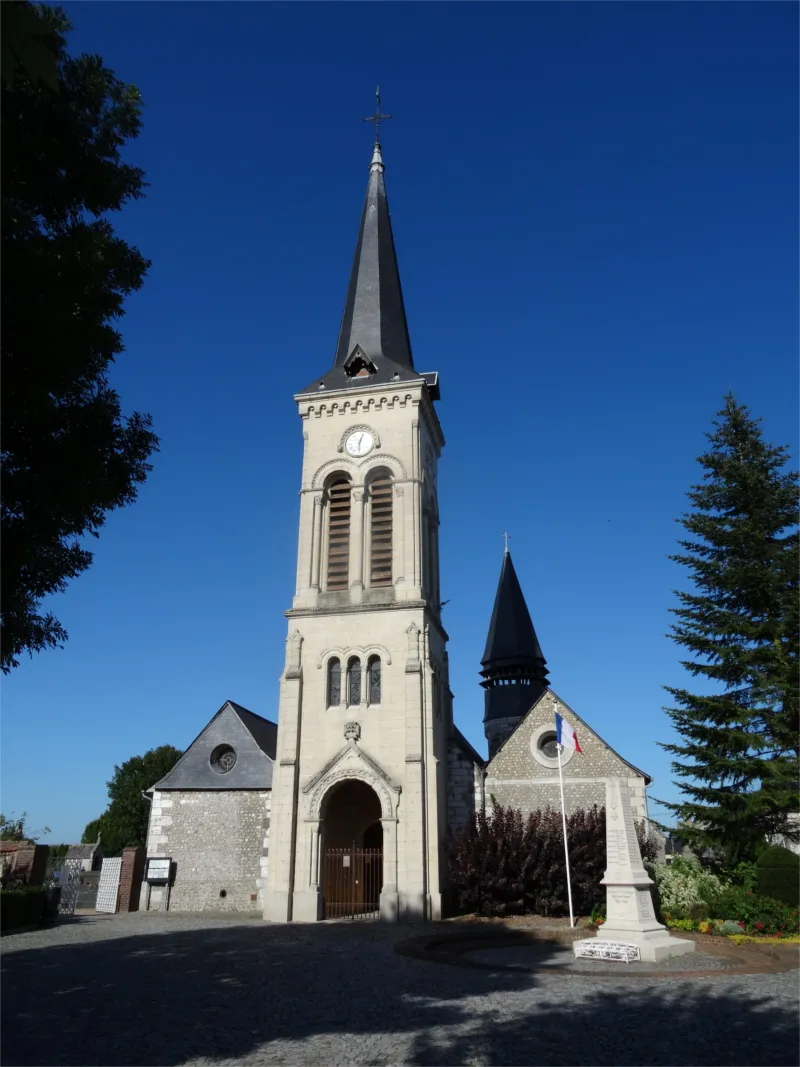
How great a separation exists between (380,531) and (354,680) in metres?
4.72

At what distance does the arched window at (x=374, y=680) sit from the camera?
21.6 meters

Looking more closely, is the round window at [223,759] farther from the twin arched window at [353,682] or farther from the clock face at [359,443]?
the clock face at [359,443]

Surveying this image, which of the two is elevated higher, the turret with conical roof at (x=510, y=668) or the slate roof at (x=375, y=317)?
the slate roof at (x=375, y=317)

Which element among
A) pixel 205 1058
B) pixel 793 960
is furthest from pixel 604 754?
pixel 205 1058

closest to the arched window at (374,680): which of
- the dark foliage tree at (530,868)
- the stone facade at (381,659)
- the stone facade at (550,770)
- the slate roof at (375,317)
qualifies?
the stone facade at (381,659)

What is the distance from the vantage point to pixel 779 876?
16391 mm

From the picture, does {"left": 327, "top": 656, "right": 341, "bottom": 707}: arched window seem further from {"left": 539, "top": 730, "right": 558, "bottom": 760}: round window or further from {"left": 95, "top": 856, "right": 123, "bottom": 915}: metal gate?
{"left": 95, "top": 856, "right": 123, "bottom": 915}: metal gate

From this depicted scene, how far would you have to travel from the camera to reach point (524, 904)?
758 inches

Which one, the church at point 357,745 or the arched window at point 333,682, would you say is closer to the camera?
the church at point 357,745

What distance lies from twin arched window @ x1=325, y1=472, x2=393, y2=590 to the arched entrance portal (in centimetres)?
601

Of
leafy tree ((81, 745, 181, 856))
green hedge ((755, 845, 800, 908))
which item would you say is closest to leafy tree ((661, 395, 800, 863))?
green hedge ((755, 845, 800, 908))

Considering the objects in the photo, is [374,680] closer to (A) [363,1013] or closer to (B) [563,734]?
(B) [563,734]

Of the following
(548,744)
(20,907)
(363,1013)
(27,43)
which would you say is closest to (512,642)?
(548,744)

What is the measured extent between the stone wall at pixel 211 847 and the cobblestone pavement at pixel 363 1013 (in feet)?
32.2
